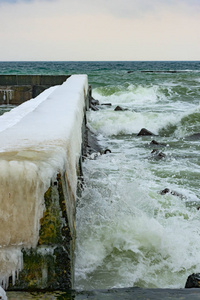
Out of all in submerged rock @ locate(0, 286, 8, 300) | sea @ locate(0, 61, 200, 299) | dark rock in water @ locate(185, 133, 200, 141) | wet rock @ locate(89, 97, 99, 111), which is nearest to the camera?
submerged rock @ locate(0, 286, 8, 300)

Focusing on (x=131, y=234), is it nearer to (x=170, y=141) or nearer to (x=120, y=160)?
(x=120, y=160)

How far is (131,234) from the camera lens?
3.59 metres

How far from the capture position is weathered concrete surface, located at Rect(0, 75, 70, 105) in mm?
11805

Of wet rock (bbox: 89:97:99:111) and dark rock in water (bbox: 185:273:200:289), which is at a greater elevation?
wet rock (bbox: 89:97:99:111)

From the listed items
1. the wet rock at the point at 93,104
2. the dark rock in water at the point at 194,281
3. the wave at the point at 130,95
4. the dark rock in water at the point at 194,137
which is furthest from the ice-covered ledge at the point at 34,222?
the wave at the point at 130,95

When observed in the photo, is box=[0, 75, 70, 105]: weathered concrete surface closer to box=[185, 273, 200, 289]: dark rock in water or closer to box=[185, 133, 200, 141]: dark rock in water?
box=[185, 133, 200, 141]: dark rock in water

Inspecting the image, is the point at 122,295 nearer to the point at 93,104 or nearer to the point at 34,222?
the point at 34,222

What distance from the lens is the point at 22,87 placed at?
39.3 ft

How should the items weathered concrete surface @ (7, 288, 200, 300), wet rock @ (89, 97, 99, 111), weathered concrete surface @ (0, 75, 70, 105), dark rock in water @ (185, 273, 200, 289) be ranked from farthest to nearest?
1. wet rock @ (89, 97, 99, 111)
2. weathered concrete surface @ (0, 75, 70, 105)
3. dark rock in water @ (185, 273, 200, 289)
4. weathered concrete surface @ (7, 288, 200, 300)

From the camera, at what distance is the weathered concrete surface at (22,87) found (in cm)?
1180

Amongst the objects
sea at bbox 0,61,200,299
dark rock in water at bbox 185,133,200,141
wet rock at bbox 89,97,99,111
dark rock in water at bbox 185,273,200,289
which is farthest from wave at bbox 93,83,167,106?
dark rock in water at bbox 185,273,200,289

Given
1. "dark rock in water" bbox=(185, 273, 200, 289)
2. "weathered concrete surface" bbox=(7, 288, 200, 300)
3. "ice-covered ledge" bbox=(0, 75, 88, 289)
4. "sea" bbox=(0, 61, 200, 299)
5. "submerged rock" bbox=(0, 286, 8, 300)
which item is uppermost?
"ice-covered ledge" bbox=(0, 75, 88, 289)

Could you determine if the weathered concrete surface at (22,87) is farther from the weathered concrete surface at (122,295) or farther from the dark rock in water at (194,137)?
the weathered concrete surface at (122,295)

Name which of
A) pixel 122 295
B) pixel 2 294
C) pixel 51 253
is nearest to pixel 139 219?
pixel 122 295
